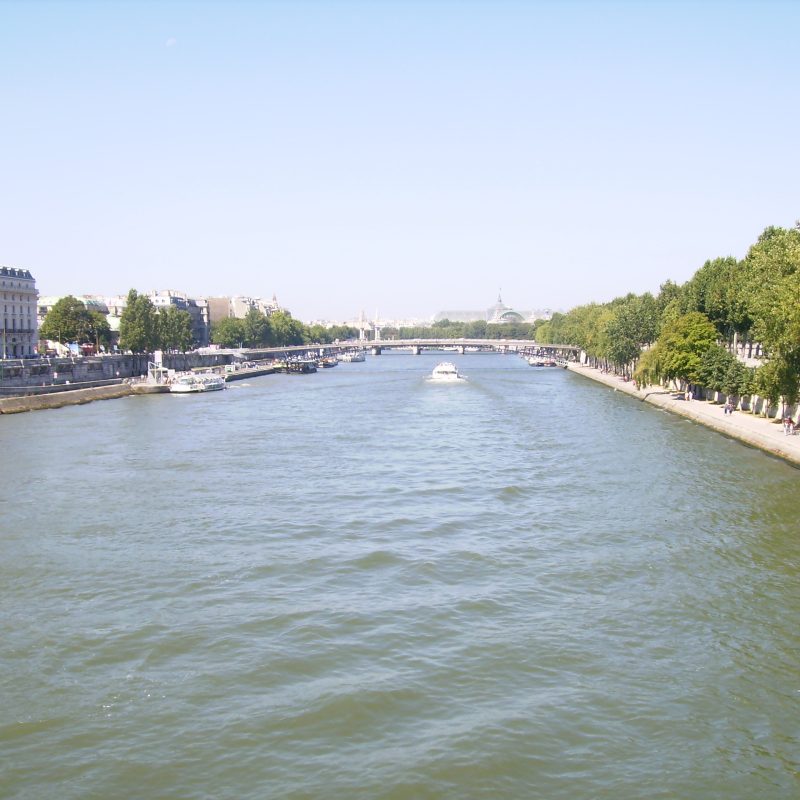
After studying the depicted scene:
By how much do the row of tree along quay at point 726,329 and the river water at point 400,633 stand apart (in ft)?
19.6

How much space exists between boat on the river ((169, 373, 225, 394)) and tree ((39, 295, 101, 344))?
23.7 meters

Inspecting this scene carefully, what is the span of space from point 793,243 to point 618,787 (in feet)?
104

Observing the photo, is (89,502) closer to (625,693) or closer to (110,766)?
(110,766)

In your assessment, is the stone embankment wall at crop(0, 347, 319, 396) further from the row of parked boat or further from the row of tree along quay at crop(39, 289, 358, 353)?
the row of parked boat

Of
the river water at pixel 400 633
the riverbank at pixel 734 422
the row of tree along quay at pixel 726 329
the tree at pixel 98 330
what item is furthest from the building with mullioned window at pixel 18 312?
the river water at pixel 400 633

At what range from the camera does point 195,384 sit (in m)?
74.9

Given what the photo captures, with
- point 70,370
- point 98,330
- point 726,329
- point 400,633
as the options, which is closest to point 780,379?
point 400,633

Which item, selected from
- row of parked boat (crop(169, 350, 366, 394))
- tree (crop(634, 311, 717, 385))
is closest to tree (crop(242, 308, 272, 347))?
row of parked boat (crop(169, 350, 366, 394))

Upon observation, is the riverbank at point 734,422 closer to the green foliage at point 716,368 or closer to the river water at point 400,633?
the green foliage at point 716,368

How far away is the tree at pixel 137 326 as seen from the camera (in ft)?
288

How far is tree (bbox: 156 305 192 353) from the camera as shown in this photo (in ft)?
306

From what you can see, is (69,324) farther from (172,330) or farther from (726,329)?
(726,329)

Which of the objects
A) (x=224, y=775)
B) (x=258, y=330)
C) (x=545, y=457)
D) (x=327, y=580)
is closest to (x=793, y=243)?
(x=545, y=457)

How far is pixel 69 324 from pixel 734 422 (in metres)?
72.0
